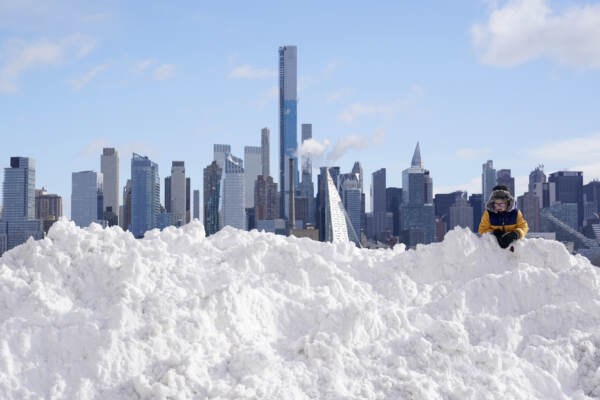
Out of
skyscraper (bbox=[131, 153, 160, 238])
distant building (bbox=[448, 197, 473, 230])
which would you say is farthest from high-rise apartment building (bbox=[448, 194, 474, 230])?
skyscraper (bbox=[131, 153, 160, 238])

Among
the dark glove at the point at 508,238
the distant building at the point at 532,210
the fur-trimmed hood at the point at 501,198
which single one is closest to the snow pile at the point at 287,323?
the dark glove at the point at 508,238

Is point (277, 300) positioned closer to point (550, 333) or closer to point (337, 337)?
point (337, 337)

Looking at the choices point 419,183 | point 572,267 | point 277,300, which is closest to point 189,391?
point 277,300

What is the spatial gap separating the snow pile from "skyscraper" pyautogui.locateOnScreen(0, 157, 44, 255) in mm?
116707

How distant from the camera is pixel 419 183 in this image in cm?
13312

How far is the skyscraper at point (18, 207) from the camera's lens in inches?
4557

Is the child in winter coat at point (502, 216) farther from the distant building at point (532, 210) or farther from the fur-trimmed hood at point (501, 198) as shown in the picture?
the distant building at point (532, 210)

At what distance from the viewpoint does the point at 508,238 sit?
314 inches

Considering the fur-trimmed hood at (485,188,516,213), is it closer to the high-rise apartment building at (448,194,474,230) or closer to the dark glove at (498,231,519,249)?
the dark glove at (498,231,519,249)

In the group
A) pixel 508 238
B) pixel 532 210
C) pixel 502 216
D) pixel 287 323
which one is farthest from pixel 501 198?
pixel 532 210

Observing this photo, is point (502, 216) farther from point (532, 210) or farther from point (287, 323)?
point (532, 210)

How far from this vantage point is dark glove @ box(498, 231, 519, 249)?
7941 mm

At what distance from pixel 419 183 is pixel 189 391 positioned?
131571mm

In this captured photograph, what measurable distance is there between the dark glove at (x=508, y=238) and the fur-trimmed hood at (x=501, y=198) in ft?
1.51
